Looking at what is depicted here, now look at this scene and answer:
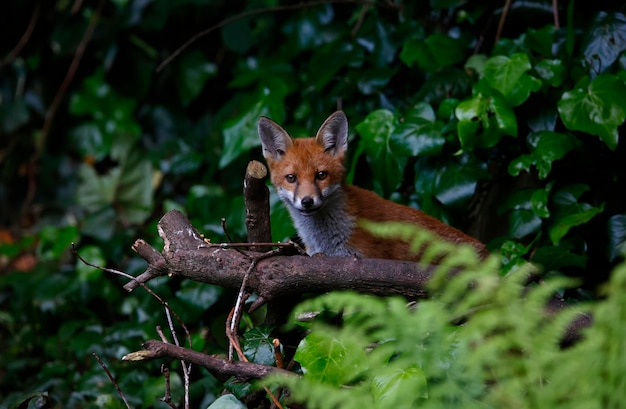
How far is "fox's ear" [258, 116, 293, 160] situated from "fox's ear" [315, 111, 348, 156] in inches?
7.4

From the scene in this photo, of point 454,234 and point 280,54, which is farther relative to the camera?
point 280,54

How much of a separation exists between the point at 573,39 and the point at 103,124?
5.11m

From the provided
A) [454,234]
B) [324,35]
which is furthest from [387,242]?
[324,35]

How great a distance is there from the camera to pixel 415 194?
478 cm

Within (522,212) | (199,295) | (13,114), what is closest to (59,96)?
(13,114)

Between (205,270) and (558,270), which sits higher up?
(205,270)

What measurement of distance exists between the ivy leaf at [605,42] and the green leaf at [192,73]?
3.92 m

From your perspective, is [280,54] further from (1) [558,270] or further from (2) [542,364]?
(2) [542,364]

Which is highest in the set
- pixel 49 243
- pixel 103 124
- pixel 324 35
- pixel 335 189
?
pixel 324 35

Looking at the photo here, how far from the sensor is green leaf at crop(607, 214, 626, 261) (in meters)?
3.99

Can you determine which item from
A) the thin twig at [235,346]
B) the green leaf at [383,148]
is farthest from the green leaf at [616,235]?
the thin twig at [235,346]

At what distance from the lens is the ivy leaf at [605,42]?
4391 mm

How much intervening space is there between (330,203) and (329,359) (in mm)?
1358

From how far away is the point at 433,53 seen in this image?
4996mm
